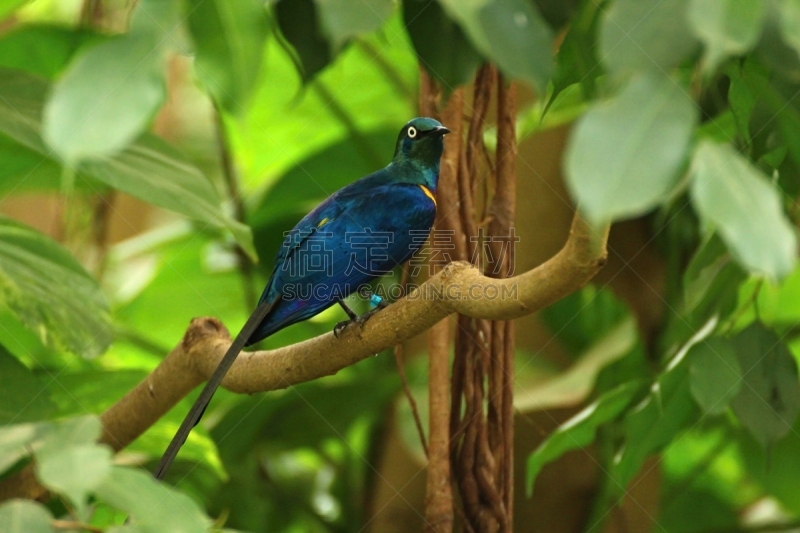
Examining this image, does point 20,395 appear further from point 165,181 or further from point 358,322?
point 358,322

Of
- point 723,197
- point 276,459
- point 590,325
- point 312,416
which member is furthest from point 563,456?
point 723,197

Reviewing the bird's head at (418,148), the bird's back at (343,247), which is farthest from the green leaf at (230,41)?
the bird's head at (418,148)

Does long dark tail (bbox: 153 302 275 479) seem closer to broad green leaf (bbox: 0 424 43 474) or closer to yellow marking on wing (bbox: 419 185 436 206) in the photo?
yellow marking on wing (bbox: 419 185 436 206)

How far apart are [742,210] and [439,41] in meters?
0.52

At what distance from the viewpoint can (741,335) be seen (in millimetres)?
1815

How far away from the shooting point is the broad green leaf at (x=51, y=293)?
1806 millimetres

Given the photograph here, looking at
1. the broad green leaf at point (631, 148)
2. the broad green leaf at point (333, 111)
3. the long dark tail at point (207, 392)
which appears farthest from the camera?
the broad green leaf at point (333, 111)

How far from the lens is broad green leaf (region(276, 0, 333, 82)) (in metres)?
0.98

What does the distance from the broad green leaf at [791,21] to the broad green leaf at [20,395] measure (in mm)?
1539

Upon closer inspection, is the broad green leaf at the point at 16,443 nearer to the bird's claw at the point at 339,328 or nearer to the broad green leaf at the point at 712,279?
the bird's claw at the point at 339,328

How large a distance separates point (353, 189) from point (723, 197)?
149 centimetres

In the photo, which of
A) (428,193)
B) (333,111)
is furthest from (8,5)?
(428,193)

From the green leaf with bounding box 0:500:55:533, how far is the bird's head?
1.41m

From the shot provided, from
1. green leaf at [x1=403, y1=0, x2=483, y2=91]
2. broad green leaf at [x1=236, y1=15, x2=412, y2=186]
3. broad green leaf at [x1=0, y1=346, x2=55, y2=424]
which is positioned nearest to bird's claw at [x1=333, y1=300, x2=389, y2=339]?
broad green leaf at [x1=0, y1=346, x2=55, y2=424]
